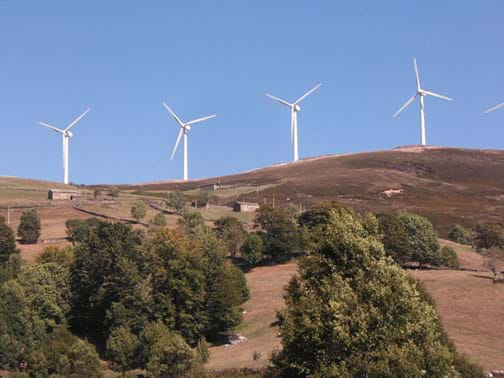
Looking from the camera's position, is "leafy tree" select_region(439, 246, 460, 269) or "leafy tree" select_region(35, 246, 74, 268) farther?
"leafy tree" select_region(439, 246, 460, 269)

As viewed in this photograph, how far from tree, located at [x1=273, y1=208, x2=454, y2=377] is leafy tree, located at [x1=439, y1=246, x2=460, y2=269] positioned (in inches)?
2751

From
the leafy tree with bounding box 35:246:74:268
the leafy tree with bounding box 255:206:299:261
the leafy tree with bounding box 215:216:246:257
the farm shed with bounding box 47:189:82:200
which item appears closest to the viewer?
the leafy tree with bounding box 35:246:74:268

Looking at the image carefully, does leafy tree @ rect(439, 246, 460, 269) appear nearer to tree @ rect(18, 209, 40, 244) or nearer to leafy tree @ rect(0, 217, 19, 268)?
leafy tree @ rect(0, 217, 19, 268)

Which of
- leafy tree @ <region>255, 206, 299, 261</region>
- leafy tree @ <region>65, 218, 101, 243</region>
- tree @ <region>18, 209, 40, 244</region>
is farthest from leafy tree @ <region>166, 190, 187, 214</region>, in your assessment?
leafy tree @ <region>255, 206, 299, 261</region>

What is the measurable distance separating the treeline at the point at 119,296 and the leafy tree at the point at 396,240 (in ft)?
70.7

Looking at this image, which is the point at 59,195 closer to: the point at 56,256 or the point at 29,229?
the point at 29,229

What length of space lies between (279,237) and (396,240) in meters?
18.9

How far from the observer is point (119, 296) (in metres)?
87.1

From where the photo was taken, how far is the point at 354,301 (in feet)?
118

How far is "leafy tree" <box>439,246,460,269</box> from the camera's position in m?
107

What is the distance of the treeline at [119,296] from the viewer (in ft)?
248

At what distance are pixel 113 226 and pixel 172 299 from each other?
16.3m

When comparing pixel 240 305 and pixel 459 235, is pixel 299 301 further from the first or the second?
pixel 459 235

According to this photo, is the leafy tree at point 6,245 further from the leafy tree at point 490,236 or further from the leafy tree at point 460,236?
the leafy tree at point 460,236
